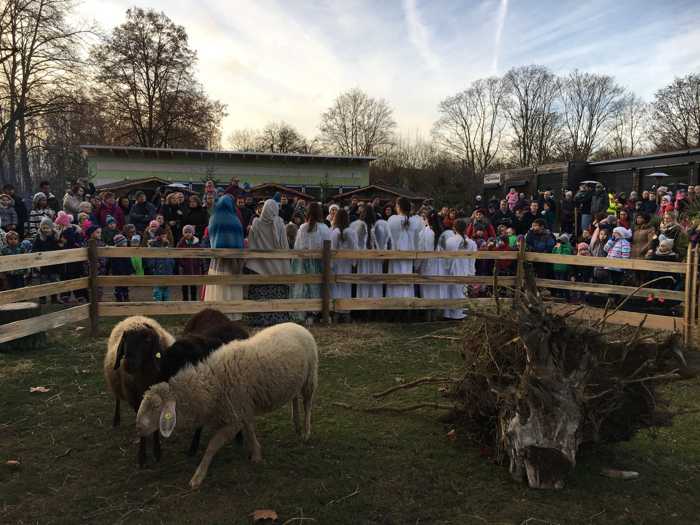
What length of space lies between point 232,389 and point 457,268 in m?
7.07

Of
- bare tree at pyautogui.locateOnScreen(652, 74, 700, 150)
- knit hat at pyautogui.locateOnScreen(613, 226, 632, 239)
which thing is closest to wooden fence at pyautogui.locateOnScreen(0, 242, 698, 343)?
knit hat at pyautogui.locateOnScreen(613, 226, 632, 239)

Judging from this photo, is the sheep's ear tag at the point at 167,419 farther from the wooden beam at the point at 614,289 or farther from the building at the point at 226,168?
the building at the point at 226,168

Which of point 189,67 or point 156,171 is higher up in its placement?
point 189,67

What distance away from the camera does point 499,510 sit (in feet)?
10.5

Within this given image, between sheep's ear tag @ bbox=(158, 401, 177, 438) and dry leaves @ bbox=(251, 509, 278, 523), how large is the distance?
75 centimetres

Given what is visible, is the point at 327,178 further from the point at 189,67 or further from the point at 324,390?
the point at 324,390

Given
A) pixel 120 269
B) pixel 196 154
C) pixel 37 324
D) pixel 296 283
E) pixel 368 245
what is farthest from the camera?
pixel 196 154

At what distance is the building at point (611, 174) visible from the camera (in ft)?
63.9

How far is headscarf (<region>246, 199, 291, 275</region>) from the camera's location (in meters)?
8.81

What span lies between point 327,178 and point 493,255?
2775 centimetres

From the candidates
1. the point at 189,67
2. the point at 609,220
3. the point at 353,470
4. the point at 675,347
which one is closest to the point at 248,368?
the point at 353,470

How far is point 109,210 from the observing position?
1225 cm

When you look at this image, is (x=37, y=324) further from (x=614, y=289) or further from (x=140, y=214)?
(x=614, y=289)

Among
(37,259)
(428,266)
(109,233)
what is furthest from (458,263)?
(109,233)
